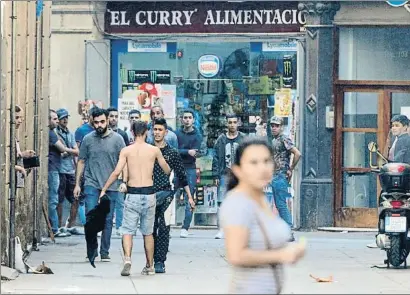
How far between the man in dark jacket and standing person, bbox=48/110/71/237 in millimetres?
4756

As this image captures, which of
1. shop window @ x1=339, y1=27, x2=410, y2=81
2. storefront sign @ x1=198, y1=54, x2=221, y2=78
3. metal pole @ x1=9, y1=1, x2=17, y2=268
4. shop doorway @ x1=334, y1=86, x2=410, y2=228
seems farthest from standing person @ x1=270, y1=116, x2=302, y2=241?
metal pole @ x1=9, y1=1, x2=17, y2=268

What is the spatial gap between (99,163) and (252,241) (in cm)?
948

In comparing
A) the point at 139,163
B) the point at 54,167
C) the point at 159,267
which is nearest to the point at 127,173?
the point at 139,163

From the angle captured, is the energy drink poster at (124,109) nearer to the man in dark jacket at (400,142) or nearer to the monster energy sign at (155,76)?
the monster energy sign at (155,76)

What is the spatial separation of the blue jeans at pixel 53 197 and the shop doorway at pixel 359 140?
14.9ft

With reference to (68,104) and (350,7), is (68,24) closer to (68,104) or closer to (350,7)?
(68,104)

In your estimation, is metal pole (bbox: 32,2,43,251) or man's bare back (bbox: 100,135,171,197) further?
metal pole (bbox: 32,2,43,251)

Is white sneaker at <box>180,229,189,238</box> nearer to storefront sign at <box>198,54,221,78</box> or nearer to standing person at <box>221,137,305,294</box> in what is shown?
storefront sign at <box>198,54,221,78</box>

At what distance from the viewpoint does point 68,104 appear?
68.4 ft

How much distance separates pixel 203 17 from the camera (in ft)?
68.0

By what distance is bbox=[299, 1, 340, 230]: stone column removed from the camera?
20.4 metres

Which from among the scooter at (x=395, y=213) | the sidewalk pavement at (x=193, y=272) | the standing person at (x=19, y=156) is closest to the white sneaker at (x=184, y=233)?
the sidewalk pavement at (x=193, y=272)

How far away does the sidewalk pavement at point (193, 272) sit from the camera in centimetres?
1291

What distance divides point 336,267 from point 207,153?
5712 millimetres
